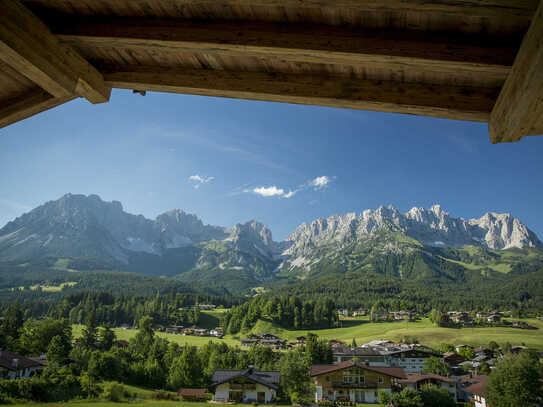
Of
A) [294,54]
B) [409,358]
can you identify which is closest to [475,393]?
[409,358]

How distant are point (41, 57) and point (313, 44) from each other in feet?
6.29

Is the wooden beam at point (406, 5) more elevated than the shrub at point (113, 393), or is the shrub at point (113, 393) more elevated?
the wooden beam at point (406, 5)

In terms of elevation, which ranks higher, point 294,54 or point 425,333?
point 294,54

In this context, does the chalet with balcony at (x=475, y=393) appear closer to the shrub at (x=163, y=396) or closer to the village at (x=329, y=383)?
the village at (x=329, y=383)

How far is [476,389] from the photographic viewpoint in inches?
1443

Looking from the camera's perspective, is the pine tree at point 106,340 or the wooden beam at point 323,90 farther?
the pine tree at point 106,340

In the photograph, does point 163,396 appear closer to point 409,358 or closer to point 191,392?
point 191,392

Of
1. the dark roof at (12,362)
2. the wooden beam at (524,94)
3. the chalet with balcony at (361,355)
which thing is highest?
the wooden beam at (524,94)

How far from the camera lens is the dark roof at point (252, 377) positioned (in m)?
Result: 37.9

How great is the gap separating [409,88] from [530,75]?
2.84 feet

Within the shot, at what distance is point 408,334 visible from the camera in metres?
75.4

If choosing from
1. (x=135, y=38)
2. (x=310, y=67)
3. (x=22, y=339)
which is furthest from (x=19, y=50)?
(x=22, y=339)

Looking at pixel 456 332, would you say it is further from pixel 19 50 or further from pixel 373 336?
pixel 19 50

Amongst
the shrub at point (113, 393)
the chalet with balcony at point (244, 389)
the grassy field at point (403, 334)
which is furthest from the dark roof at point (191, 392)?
the grassy field at point (403, 334)
